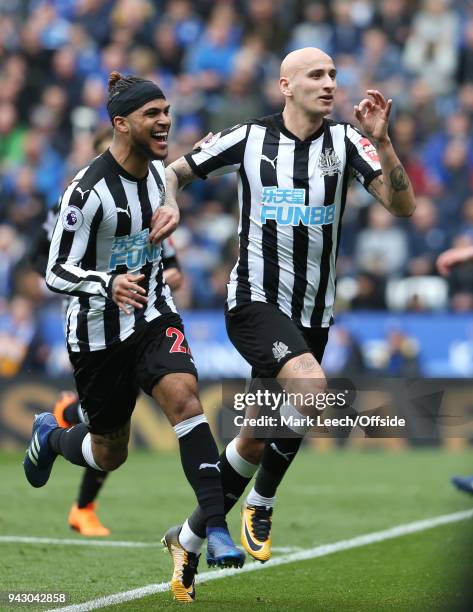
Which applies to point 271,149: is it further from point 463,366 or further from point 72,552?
point 463,366

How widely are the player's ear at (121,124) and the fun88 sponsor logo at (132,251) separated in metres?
0.49

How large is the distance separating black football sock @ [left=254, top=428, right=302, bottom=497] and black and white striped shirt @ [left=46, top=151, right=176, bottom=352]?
3.11 ft

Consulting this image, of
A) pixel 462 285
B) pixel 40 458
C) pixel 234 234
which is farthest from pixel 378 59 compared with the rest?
pixel 40 458

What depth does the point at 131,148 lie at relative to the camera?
20.6 feet

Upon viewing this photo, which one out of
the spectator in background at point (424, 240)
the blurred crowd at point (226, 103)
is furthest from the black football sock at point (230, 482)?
the spectator in background at point (424, 240)

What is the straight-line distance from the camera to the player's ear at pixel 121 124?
20.4 ft

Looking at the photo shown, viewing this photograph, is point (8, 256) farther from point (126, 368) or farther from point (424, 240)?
point (126, 368)

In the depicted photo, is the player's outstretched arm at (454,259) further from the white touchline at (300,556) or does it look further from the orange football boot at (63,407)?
the orange football boot at (63,407)

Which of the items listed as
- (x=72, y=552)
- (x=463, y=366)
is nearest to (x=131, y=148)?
(x=72, y=552)

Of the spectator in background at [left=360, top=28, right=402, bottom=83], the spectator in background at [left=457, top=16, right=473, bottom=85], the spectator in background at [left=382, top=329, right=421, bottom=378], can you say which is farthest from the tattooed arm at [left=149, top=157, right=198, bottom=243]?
the spectator in background at [left=457, top=16, right=473, bottom=85]

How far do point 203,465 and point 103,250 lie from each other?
44.9 inches

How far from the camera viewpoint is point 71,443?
701cm

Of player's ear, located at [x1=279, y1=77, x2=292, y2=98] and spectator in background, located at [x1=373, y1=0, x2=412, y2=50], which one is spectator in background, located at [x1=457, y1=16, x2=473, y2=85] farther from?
player's ear, located at [x1=279, y1=77, x2=292, y2=98]

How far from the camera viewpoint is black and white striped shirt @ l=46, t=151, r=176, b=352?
6.07 meters
